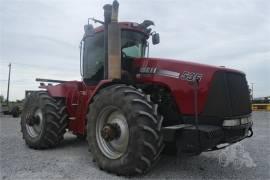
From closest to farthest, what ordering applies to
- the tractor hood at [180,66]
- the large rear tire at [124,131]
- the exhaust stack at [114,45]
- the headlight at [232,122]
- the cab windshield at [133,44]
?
the large rear tire at [124,131], the headlight at [232,122], the tractor hood at [180,66], the exhaust stack at [114,45], the cab windshield at [133,44]

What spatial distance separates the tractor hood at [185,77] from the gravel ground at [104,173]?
105 centimetres

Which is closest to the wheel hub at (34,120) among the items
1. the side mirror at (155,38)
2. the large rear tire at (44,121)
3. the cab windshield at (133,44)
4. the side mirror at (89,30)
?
the large rear tire at (44,121)

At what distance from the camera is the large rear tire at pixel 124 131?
13.6 feet

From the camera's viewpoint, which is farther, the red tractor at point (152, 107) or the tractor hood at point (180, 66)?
the tractor hood at point (180, 66)

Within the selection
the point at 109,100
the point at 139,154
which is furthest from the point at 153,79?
the point at 139,154

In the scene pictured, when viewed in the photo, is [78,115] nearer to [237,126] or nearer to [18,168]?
[18,168]

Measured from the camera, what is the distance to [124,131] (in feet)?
15.3

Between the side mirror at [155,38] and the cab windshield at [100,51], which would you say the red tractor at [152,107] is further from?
the side mirror at [155,38]

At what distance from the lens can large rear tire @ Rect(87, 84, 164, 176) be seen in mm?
4152

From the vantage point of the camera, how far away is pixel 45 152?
6293 mm

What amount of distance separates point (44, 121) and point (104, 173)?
8.12ft

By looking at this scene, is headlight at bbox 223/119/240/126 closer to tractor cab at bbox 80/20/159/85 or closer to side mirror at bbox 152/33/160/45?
tractor cab at bbox 80/20/159/85

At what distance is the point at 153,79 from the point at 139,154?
4.67 ft

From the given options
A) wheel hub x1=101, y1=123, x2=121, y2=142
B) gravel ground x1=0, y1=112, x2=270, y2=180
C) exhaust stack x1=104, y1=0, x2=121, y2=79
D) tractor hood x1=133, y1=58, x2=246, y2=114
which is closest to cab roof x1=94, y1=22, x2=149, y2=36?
exhaust stack x1=104, y1=0, x2=121, y2=79
